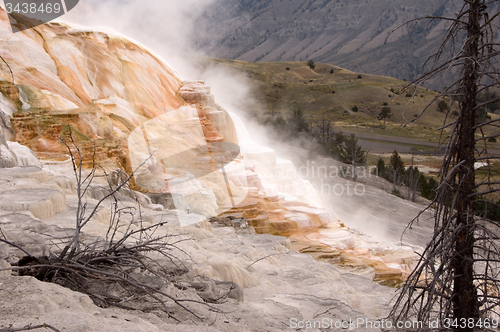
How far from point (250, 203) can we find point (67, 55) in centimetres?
690

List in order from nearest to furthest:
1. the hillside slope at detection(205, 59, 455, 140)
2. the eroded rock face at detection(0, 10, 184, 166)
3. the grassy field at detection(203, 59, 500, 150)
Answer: the eroded rock face at detection(0, 10, 184, 166), the grassy field at detection(203, 59, 500, 150), the hillside slope at detection(205, 59, 455, 140)

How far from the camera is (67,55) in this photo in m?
12.0

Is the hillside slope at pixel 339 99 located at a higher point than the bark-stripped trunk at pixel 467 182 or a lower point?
higher

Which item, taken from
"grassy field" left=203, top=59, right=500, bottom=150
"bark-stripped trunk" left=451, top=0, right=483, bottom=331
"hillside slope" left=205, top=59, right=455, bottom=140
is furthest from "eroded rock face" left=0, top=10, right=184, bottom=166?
"hillside slope" left=205, top=59, right=455, bottom=140

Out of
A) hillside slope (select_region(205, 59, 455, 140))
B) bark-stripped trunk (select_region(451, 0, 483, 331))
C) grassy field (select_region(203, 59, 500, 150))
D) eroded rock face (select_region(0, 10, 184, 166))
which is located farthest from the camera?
hillside slope (select_region(205, 59, 455, 140))

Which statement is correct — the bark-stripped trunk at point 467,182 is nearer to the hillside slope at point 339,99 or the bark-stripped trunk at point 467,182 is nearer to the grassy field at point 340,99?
the grassy field at point 340,99

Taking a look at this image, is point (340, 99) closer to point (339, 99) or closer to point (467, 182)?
point (339, 99)

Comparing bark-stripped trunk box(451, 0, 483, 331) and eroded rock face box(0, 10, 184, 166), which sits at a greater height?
eroded rock face box(0, 10, 184, 166)

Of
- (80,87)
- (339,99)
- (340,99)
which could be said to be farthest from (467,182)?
(340,99)

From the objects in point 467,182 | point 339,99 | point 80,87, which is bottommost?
point 467,182

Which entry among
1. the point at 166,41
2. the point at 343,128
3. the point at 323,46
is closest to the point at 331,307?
the point at 166,41

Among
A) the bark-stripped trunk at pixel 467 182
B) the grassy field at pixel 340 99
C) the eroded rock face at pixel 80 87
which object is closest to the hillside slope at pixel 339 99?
the grassy field at pixel 340 99

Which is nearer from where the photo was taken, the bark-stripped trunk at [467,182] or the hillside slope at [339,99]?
the bark-stripped trunk at [467,182]

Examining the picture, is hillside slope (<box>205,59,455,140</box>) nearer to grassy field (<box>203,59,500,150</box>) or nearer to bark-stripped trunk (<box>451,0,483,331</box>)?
grassy field (<box>203,59,500,150</box>)
